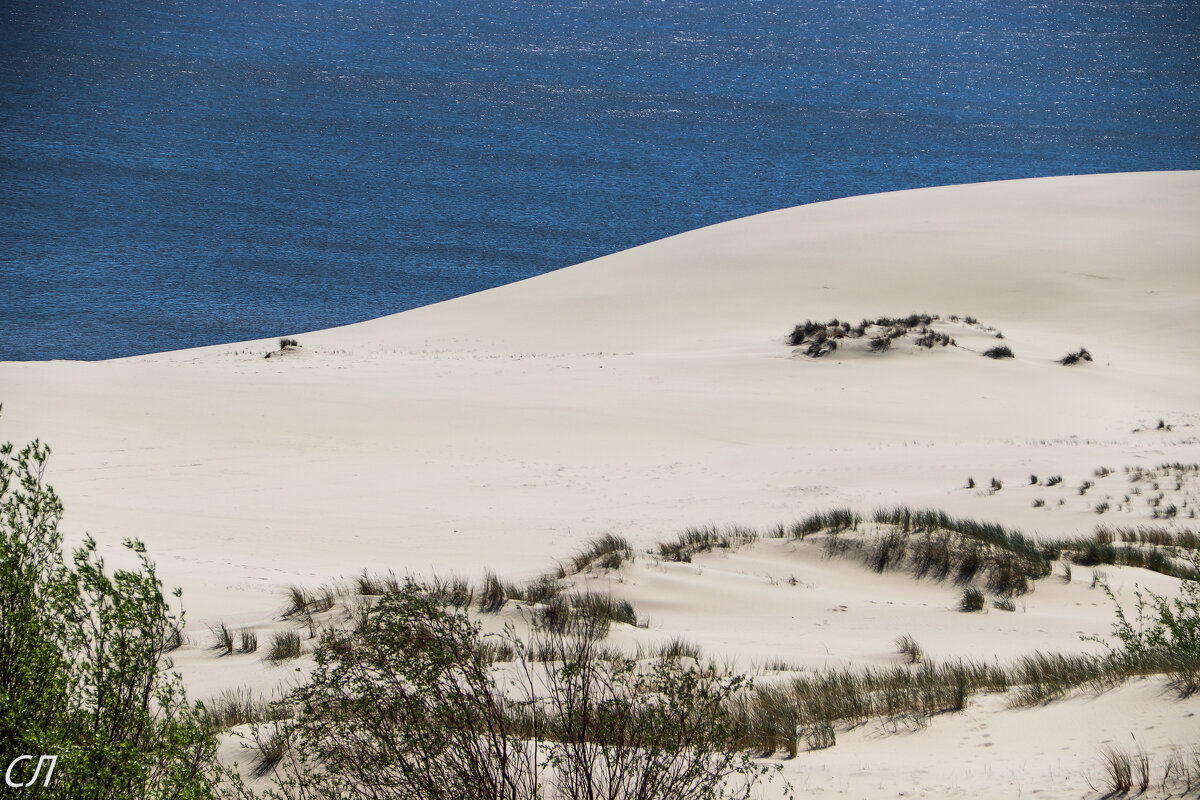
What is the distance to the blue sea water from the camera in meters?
33.1

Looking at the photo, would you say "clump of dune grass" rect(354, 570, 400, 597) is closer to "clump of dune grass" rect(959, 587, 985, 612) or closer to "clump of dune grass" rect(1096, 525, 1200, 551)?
"clump of dune grass" rect(959, 587, 985, 612)

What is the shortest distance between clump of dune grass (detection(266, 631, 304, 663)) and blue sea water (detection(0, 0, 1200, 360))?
871 inches

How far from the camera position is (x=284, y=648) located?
19.3ft

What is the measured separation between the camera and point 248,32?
9725cm

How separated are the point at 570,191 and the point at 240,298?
20.0 meters

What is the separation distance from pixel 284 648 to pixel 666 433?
9069mm

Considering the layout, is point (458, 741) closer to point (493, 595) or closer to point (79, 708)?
point (79, 708)

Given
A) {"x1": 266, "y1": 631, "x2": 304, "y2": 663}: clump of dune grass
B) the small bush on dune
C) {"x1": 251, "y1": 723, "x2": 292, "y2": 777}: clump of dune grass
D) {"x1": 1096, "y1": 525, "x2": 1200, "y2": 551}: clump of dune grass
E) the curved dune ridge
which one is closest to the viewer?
the small bush on dune

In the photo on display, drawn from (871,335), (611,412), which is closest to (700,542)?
(611,412)

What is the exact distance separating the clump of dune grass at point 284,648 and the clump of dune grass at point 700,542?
337 cm

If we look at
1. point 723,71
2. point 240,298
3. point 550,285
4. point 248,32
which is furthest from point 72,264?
point 248,32

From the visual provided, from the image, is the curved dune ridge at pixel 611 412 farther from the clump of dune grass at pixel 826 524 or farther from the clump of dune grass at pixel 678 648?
the clump of dune grass at pixel 678 648

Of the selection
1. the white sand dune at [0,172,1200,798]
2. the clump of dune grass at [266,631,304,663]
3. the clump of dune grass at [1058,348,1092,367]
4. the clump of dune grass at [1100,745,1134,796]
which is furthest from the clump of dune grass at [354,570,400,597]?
the clump of dune grass at [1058,348,1092,367]

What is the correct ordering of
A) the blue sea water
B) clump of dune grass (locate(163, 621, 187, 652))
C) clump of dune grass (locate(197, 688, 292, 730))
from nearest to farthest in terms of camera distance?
clump of dune grass (locate(197, 688, 292, 730)), clump of dune grass (locate(163, 621, 187, 652)), the blue sea water
